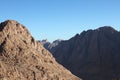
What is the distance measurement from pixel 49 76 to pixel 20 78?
9543 millimetres

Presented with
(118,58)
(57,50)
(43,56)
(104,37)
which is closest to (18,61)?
(43,56)

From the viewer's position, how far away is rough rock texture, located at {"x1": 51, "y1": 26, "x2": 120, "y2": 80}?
143875 millimetres

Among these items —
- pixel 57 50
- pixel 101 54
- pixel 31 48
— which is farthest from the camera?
pixel 57 50

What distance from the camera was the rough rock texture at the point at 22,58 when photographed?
78.1 metres

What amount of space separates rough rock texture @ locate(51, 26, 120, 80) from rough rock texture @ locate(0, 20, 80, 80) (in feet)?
156

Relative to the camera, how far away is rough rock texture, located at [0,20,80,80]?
78.1 meters

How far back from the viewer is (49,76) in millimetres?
83312

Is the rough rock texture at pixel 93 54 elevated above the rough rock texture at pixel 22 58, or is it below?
above

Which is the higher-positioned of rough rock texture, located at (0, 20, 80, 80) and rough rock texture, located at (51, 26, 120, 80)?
rough rock texture, located at (51, 26, 120, 80)

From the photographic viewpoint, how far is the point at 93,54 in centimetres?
15938

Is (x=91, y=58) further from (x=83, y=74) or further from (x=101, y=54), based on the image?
(x=83, y=74)

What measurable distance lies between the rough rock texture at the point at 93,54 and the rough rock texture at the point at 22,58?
47.6m

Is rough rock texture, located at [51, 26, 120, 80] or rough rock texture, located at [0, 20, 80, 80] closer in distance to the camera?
rough rock texture, located at [0, 20, 80, 80]

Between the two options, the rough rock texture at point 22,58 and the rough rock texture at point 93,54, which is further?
the rough rock texture at point 93,54
